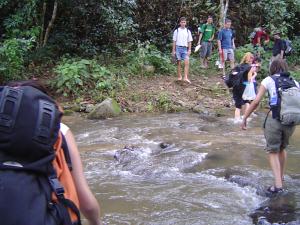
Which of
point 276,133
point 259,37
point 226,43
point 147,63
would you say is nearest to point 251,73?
point 276,133

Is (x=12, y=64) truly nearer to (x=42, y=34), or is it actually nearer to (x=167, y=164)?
(x=42, y=34)

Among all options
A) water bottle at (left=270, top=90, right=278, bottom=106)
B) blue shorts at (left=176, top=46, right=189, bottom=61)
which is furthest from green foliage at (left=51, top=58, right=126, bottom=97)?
water bottle at (left=270, top=90, right=278, bottom=106)

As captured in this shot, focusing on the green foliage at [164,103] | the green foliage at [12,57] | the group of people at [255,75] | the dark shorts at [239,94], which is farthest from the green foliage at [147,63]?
the dark shorts at [239,94]

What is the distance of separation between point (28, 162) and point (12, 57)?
35.3ft

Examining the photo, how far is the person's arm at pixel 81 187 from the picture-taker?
2105 mm

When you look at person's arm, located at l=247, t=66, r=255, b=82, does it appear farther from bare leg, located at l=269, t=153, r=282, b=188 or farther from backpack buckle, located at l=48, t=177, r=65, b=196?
backpack buckle, located at l=48, t=177, r=65, b=196

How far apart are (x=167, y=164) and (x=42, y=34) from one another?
28.2ft

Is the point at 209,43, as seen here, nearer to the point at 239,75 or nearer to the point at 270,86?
the point at 239,75

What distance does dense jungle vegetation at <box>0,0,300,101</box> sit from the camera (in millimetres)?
12258

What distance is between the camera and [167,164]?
7.15 metres

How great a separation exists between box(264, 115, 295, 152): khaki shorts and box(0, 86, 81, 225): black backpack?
13.5ft

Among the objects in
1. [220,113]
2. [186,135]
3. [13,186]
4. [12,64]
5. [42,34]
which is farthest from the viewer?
[42,34]

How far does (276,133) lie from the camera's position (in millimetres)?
5609

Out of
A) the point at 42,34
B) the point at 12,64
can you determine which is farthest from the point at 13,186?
the point at 42,34
